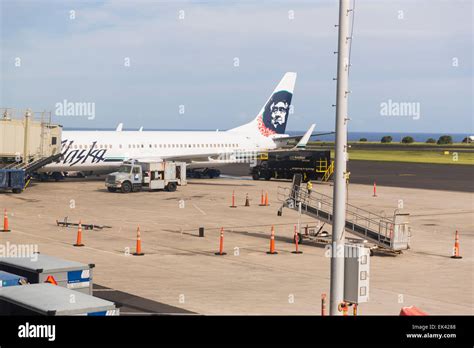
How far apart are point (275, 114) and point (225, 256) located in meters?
48.4

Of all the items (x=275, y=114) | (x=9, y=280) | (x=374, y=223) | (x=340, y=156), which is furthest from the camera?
(x=275, y=114)

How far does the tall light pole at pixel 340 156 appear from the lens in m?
14.5

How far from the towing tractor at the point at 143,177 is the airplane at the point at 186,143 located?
6090 mm

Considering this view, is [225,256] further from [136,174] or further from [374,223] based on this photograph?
[136,174]

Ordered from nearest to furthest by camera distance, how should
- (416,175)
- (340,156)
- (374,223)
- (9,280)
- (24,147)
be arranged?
(340,156)
(9,280)
(374,223)
(24,147)
(416,175)

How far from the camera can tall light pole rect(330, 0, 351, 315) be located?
47.6ft

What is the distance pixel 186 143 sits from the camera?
70.2 m

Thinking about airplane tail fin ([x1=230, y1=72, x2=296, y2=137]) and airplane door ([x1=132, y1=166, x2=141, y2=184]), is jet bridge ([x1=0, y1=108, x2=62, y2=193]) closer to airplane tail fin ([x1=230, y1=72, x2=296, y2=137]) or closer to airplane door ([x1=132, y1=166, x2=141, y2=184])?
airplane door ([x1=132, y1=166, x2=141, y2=184])

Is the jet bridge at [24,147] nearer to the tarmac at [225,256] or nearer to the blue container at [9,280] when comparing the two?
the tarmac at [225,256]

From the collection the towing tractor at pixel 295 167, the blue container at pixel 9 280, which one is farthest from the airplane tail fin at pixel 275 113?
the blue container at pixel 9 280

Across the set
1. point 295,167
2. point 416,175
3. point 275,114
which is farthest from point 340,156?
point 416,175

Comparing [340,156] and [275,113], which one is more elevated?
[275,113]

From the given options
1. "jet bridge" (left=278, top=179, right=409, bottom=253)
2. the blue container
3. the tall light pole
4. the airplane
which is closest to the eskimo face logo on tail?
the airplane
